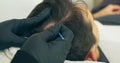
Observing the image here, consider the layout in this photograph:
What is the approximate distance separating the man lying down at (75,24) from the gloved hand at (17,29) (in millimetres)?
21

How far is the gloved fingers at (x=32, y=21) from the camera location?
2.44 feet

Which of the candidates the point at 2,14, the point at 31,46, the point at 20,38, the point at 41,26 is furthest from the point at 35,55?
the point at 2,14

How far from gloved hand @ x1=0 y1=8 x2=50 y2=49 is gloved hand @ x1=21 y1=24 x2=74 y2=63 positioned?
3.3 inches

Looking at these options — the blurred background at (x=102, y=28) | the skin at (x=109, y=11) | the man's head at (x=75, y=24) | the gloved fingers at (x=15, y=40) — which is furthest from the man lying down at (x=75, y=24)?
the skin at (x=109, y=11)

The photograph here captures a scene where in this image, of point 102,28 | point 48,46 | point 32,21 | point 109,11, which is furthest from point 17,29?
point 109,11

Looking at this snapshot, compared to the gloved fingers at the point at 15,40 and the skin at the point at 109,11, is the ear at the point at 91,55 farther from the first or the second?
the skin at the point at 109,11

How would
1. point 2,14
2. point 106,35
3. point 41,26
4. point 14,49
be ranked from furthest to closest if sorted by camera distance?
1. point 2,14
2. point 106,35
3. point 41,26
4. point 14,49

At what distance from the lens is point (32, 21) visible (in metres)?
0.76

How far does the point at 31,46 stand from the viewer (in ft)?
1.82

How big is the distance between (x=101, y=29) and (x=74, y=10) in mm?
341

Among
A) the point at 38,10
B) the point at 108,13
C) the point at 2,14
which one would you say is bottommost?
the point at 108,13

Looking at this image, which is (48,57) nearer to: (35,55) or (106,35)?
(35,55)

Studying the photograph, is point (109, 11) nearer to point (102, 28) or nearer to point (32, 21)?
point (102, 28)

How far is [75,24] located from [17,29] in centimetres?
18
